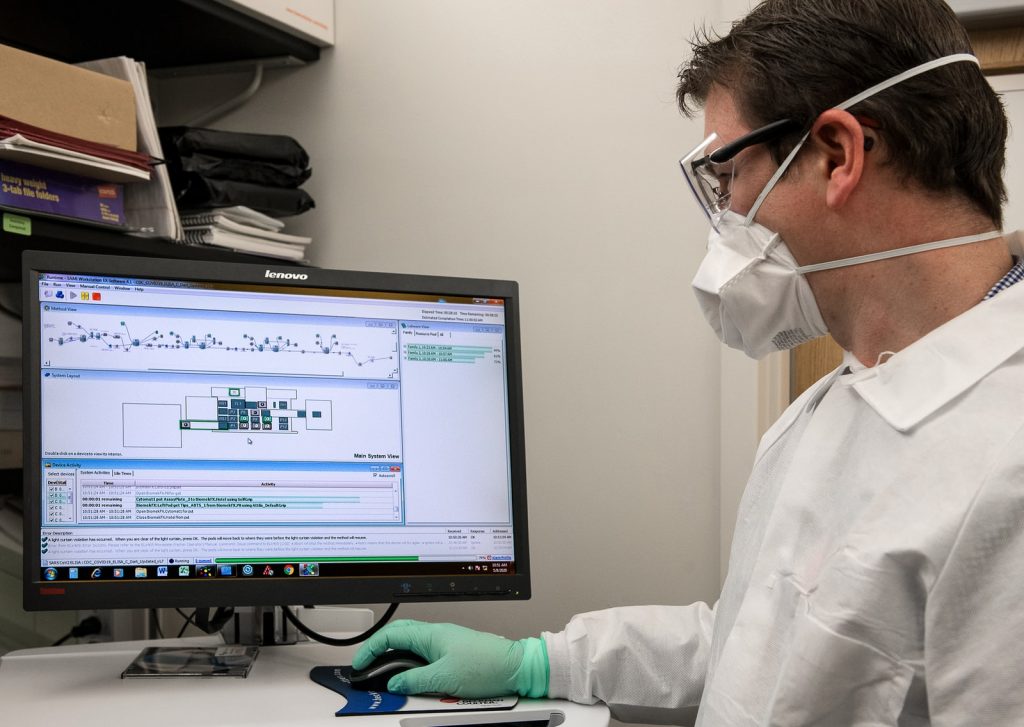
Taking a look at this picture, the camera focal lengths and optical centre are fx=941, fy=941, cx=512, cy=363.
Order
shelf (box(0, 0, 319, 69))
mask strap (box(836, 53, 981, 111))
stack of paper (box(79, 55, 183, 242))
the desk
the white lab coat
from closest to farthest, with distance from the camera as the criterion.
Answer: the white lab coat
mask strap (box(836, 53, 981, 111))
the desk
stack of paper (box(79, 55, 183, 242))
shelf (box(0, 0, 319, 69))

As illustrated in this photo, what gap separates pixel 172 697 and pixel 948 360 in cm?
84

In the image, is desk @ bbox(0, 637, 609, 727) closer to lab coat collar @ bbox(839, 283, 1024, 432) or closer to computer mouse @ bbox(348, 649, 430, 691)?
computer mouse @ bbox(348, 649, 430, 691)

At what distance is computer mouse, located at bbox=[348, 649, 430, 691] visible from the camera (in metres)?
1.05

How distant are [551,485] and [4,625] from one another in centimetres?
88

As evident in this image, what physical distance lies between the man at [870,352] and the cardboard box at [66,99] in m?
0.81

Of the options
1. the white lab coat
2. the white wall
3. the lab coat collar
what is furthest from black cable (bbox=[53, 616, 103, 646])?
the lab coat collar

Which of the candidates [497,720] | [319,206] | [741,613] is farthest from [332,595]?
[319,206]

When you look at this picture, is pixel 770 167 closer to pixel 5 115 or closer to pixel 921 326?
pixel 921 326

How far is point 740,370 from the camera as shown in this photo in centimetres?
149

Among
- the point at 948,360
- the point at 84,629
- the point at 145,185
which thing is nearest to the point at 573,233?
the point at 145,185

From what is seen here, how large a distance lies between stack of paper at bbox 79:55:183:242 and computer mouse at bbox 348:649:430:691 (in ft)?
2.42

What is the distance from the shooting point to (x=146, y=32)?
1.63 metres

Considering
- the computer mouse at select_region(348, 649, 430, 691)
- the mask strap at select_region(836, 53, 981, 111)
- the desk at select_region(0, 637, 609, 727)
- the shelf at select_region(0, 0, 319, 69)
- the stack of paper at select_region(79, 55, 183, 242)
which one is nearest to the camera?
the mask strap at select_region(836, 53, 981, 111)

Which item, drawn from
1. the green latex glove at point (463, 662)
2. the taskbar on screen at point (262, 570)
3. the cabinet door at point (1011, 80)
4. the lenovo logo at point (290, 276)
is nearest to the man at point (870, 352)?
the green latex glove at point (463, 662)
